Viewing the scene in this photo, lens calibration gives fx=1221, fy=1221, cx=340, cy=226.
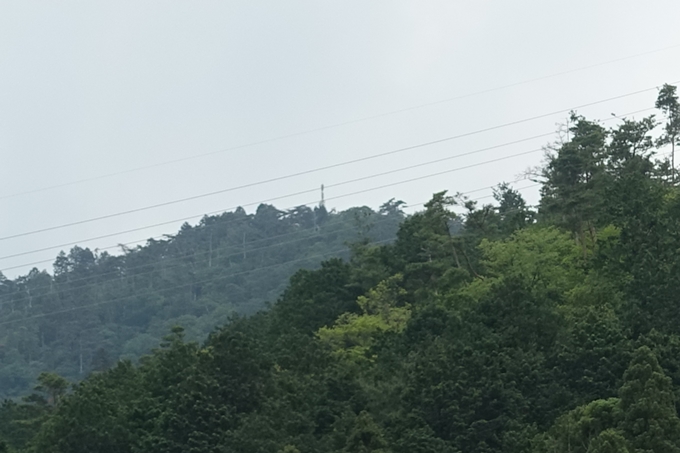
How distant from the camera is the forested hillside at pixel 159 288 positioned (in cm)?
11706

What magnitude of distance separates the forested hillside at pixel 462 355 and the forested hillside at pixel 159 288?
53.6m

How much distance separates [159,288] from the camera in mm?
127500

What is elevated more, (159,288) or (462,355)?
(159,288)

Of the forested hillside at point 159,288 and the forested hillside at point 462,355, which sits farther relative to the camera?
the forested hillside at point 159,288

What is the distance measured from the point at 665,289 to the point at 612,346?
3.72m

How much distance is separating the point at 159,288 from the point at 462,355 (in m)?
92.4

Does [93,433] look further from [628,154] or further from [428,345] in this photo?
[628,154]

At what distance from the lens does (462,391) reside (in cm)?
3672

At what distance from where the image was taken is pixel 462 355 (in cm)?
3797

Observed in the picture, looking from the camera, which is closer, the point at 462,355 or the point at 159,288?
the point at 462,355

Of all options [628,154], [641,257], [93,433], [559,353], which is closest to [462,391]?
[559,353]

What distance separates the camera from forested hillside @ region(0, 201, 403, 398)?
384ft

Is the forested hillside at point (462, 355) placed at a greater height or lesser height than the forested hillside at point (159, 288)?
lesser

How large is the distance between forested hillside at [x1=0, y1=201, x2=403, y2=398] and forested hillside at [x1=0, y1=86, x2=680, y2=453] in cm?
5364
